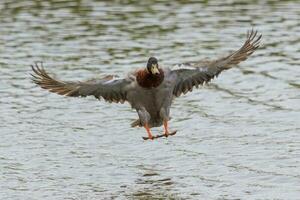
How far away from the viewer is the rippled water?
1480 centimetres

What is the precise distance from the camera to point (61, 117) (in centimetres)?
1917

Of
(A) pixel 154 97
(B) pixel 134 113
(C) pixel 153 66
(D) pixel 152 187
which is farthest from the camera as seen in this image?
(B) pixel 134 113

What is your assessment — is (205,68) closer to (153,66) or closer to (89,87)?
(153,66)

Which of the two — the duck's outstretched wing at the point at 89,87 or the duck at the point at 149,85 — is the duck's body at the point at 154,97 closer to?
the duck at the point at 149,85

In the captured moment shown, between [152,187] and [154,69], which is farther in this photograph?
[154,69]

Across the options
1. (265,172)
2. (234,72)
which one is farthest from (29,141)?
(234,72)

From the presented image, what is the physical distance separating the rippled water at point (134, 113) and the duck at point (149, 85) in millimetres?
871

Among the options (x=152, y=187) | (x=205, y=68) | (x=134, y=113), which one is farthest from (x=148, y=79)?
(x=134, y=113)

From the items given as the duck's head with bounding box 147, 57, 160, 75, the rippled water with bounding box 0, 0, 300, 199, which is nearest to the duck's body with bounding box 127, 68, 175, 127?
the duck's head with bounding box 147, 57, 160, 75

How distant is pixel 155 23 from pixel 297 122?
10646 millimetres

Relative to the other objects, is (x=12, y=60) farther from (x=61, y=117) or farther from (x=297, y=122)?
(x=297, y=122)

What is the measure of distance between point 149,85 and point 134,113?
4.35m

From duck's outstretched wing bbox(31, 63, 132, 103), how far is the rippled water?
113cm

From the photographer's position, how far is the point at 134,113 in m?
19.5
